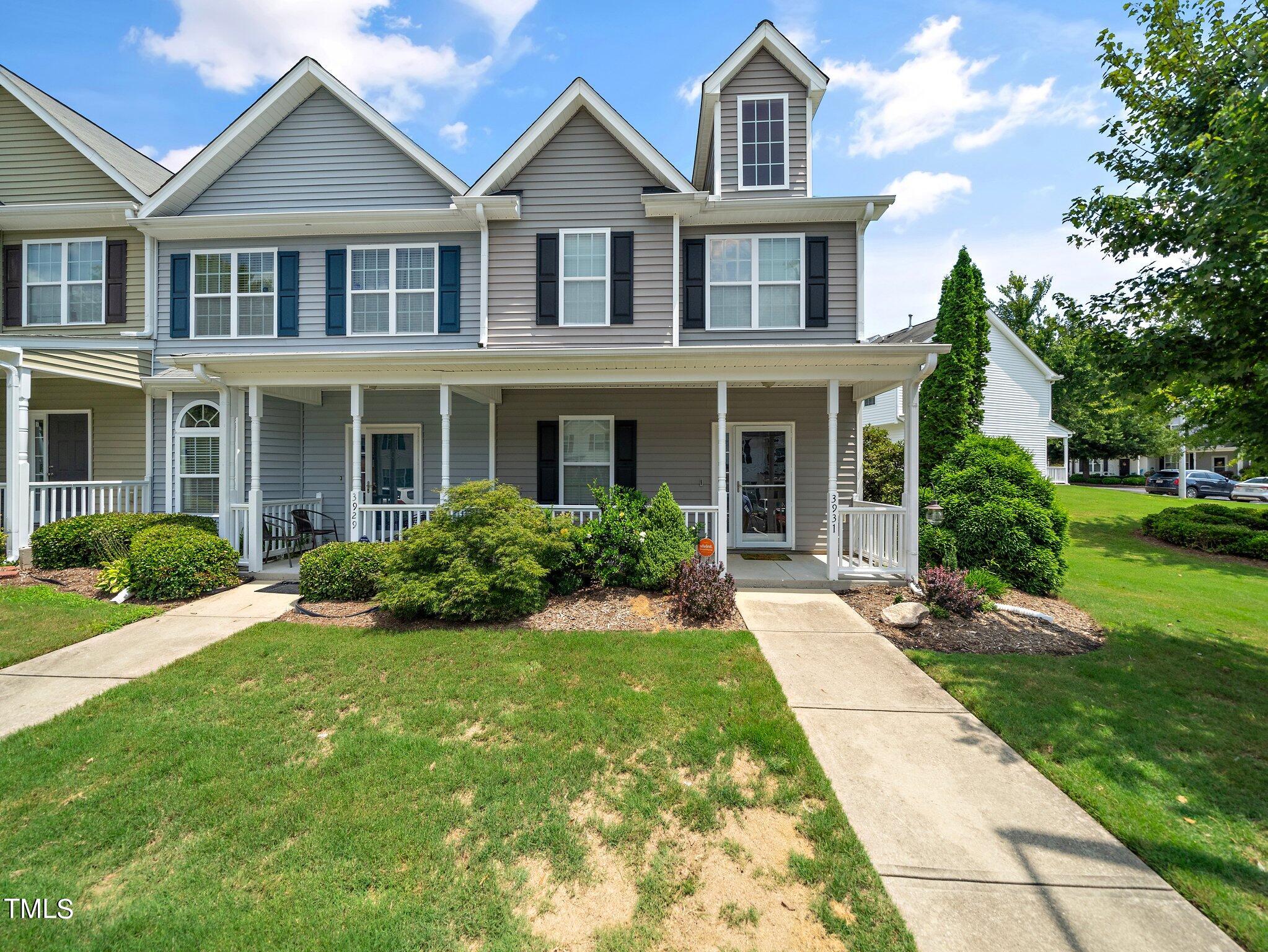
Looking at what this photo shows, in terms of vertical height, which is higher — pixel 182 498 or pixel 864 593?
pixel 182 498

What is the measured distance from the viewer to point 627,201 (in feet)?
33.1

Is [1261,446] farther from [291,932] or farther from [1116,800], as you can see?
[291,932]

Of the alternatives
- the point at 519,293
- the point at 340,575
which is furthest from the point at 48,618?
the point at 519,293

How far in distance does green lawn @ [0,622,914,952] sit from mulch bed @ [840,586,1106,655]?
2503 millimetres

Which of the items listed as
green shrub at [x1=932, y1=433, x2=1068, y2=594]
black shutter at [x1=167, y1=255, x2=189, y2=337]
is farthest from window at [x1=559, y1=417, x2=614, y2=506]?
black shutter at [x1=167, y1=255, x2=189, y2=337]

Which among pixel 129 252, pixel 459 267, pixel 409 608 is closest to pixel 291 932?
pixel 409 608

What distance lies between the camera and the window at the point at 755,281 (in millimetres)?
10078

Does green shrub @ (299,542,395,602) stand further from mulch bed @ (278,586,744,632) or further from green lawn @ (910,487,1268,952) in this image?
green lawn @ (910,487,1268,952)

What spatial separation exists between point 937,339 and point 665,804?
1413cm

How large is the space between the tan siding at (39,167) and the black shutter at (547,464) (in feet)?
32.1

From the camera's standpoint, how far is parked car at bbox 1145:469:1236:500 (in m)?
26.9

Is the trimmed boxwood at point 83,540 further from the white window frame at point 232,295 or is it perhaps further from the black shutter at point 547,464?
the black shutter at point 547,464

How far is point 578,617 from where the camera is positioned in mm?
6773

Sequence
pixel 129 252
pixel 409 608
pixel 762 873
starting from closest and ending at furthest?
pixel 762 873 < pixel 409 608 < pixel 129 252
